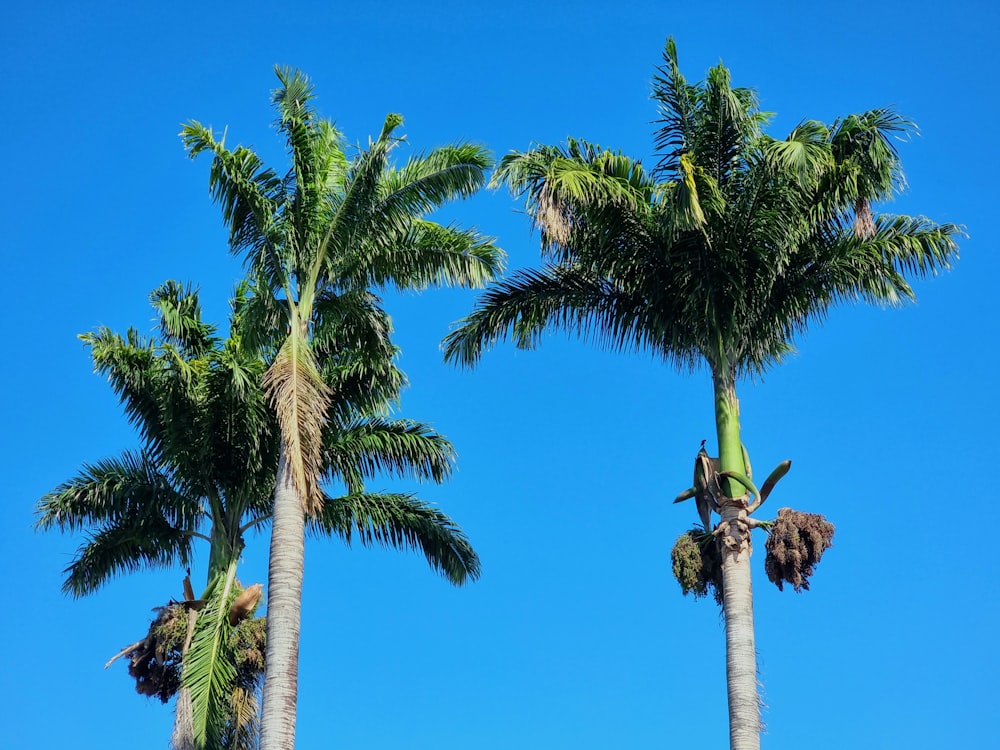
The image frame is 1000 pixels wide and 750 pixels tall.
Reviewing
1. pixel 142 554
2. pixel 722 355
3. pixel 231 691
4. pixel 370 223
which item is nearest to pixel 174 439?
pixel 142 554

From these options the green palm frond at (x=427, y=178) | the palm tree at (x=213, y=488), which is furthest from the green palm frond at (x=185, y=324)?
the green palm frond at (x=427, y=178)

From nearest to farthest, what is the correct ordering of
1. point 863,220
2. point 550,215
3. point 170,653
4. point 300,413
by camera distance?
1. point 550,215
2. point 300,413
3. point 863,220
4. point 170,653

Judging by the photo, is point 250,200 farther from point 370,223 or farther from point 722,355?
point 722,355

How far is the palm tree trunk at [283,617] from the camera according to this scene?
18.6 metres

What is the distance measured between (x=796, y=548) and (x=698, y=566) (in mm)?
1516

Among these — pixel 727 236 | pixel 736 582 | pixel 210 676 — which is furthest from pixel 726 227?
pixel 210 676

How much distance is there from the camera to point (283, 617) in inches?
757

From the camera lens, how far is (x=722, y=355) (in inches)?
807

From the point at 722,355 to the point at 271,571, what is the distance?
7103mm

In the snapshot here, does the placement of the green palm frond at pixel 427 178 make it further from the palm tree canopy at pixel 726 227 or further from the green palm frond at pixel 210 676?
the green palm frond at pixel 210 676

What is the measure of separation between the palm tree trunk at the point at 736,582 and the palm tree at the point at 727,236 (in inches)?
1.1

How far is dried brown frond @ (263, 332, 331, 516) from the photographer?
1969 centimetres

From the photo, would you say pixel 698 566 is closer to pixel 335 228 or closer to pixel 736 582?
pixel 736 582

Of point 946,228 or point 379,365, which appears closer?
point 946,228
